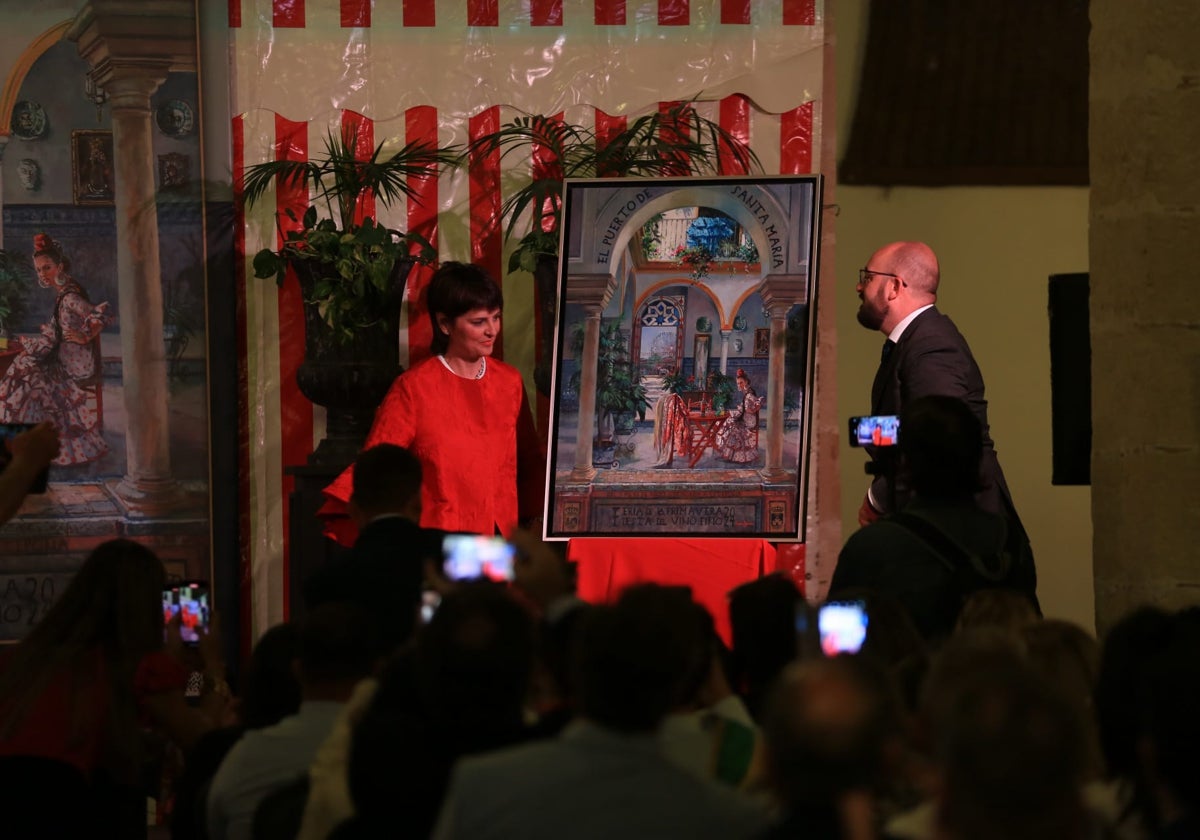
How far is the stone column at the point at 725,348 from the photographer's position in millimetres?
4258

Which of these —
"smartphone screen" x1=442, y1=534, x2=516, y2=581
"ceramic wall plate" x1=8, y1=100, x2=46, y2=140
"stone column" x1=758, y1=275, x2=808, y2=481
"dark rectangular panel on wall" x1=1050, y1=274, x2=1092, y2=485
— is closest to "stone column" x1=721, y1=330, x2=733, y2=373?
"stone column" x1=758, y1=275, x2=808, y2=481

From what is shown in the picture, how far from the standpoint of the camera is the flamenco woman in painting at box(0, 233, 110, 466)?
5078mm

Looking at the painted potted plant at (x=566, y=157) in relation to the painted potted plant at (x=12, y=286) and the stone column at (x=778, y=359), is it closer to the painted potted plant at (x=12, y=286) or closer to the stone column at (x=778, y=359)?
the stone column at (x=778, y=359)

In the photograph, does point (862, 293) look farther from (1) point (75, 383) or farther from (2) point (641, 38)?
(1) point (75, 383)

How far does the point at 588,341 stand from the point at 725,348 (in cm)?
34

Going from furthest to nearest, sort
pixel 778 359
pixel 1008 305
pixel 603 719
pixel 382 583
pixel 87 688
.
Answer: pixel 1008 305, pixel 778 359, pixel 382 583, pixel 87 688, pixel 603 719

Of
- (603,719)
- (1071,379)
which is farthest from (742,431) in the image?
(603,719)

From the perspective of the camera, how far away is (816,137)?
5238 mm

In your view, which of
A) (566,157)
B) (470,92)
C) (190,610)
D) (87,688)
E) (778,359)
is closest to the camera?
(87,688)

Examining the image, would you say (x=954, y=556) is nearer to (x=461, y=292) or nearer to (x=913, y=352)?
(x=913, y=352)

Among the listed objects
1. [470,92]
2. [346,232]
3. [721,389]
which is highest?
[470,92]

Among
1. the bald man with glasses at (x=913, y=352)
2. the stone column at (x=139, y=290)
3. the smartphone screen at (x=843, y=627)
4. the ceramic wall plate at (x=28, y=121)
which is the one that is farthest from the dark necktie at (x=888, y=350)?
the ceramic wall plate at (x=28, y=121)

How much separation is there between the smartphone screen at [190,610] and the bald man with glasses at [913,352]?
151 cm

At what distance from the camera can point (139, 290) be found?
512 centimetres
